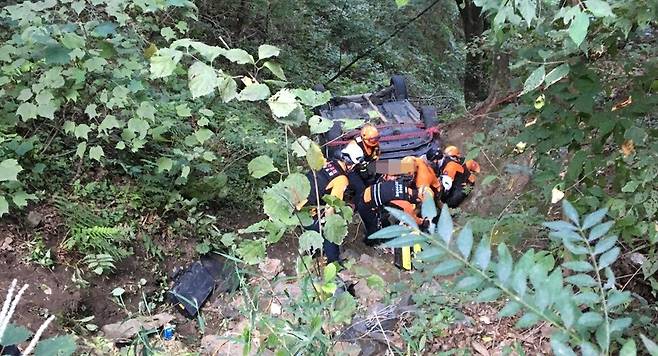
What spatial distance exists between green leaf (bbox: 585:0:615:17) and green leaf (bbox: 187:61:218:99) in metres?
1.14

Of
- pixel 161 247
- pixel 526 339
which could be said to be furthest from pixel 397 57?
pixel 526 339

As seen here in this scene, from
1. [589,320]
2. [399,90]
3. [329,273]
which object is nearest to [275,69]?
[329,273]

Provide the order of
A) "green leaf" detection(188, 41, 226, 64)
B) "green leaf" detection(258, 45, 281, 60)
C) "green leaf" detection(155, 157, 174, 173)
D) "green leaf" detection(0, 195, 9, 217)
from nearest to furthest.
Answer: "green leaf" detection(188, 41, 226, 64), "green leaf" detection(258, 45, 281, 60), "green leaf" detection(0, 195, 9, 217), "green leaf" detection(155, 157, 174, 173)

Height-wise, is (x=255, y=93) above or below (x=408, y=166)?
above

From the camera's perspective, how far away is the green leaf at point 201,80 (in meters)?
1.84

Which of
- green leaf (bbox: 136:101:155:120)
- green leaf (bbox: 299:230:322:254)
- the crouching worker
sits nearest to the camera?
green leaf (bbox: 299:230:322:254)

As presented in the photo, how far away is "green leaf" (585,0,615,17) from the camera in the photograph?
5.27 feet

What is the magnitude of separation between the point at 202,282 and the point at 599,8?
14.2 feet

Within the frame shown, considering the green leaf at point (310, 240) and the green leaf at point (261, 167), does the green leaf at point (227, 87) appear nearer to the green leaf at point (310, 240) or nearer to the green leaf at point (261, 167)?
the green leaf at point (261, 167)

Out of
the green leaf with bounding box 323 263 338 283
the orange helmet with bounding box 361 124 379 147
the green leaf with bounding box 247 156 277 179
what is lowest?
the orange helmet with bounding box 361 124 379 147

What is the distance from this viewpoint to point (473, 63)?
10078 mm

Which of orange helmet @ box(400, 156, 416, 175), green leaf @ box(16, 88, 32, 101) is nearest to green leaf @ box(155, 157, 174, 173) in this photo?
green leaf @ box(16, 88, 32, 101)

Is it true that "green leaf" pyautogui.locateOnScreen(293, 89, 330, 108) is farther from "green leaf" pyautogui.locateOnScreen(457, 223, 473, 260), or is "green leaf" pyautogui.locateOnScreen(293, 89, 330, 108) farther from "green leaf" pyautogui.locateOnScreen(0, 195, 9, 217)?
"green leaf" pyautogui.locateOnScreen(0, 195, 9, 217)

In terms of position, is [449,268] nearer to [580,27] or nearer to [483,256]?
[483,256]
